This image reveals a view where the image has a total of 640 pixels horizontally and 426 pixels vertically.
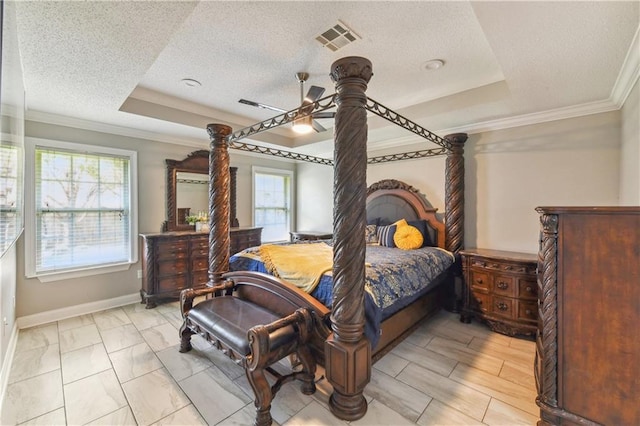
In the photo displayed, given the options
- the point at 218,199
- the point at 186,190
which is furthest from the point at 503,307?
the point at 186,190

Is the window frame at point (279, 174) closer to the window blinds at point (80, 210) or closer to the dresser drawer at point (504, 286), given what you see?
the window blinds at point (80, 210)

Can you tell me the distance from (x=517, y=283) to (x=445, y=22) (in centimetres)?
265

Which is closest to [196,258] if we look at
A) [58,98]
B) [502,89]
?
[58,98]

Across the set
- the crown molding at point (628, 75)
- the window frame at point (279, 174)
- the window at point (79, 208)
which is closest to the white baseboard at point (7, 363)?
the window at point (79, 208)

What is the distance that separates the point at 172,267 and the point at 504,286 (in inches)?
172

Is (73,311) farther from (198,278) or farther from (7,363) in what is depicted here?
(198,278)

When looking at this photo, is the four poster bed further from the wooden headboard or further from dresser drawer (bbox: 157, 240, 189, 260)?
dresser drawer (bbox: 157, 240, 189, 260)

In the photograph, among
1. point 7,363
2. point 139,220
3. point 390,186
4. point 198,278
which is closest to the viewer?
point 7,363

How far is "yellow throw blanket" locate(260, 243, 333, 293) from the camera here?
225 cm

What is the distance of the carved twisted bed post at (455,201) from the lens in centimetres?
Answer: 358

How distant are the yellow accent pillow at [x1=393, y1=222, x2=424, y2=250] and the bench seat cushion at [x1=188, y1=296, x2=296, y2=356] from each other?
2095 millimetres

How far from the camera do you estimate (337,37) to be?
7.23 feet

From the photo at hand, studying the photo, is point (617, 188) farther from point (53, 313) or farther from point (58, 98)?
point (53, 313)

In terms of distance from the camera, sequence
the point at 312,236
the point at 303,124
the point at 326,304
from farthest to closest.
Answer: the point at 312,236 < the point at 303,124 < the point at 326,304
